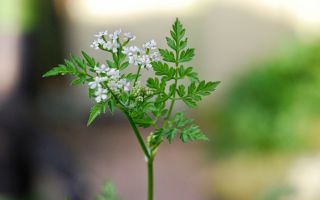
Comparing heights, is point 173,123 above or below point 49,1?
below

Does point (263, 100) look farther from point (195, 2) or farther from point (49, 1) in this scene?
point (49, 1)

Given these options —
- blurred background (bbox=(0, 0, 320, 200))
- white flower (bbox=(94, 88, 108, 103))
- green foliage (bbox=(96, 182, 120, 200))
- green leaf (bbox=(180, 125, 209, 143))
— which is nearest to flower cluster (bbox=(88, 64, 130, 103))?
white flower (bbox=(94, 88, 108, 103))

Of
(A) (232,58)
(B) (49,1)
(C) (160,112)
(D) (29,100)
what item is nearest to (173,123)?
(C) (160,112)

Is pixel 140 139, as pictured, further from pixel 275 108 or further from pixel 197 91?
pixel 275 108

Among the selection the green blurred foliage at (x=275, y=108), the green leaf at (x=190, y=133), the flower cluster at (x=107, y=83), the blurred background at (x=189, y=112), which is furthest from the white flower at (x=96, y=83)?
the green blurred foliage at (x=275, y=108)

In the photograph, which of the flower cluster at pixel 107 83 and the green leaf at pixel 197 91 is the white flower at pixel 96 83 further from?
the green leaf at pixel 197 91

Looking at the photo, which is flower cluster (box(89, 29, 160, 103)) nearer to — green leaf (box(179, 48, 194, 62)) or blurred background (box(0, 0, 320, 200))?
green leaf (box(179, 48, 194, 62))

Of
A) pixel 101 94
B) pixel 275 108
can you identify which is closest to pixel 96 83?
pixel 101 94
